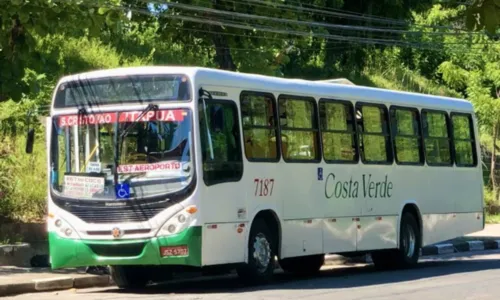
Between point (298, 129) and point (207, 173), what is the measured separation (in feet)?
8.83

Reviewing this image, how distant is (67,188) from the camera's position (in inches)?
525

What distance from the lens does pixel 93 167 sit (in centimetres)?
1321

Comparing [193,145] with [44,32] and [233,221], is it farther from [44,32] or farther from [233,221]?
[44,32]

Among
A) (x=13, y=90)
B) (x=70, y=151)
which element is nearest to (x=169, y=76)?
(x=70, y=151)

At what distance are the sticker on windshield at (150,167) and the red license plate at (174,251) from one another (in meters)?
1.08

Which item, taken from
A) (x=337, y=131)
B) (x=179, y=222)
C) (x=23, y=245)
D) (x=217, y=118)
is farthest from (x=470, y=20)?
(x=23, y=245)

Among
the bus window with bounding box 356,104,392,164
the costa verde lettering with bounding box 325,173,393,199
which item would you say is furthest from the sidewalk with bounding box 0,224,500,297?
the bus window with bounding box 356,104,392,164

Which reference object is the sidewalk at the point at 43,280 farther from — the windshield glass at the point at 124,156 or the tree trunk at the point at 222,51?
the tree trunk at the point at 222,51

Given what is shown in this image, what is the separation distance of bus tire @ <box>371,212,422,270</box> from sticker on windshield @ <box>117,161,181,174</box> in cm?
641

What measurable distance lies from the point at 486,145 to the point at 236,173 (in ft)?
89.4

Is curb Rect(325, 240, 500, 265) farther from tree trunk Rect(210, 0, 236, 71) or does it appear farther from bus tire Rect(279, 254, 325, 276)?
tree trunk Rect(210, 0, 236, 71)

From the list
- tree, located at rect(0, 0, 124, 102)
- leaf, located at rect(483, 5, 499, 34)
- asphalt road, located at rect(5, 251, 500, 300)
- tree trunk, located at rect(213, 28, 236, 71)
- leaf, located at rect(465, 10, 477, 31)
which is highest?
tree trunk, located at rect(213, 28, 236, 71)

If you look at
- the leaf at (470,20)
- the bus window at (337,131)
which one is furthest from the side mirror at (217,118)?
the leaf at (470,20)

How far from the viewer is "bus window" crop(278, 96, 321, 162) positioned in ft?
48.9
